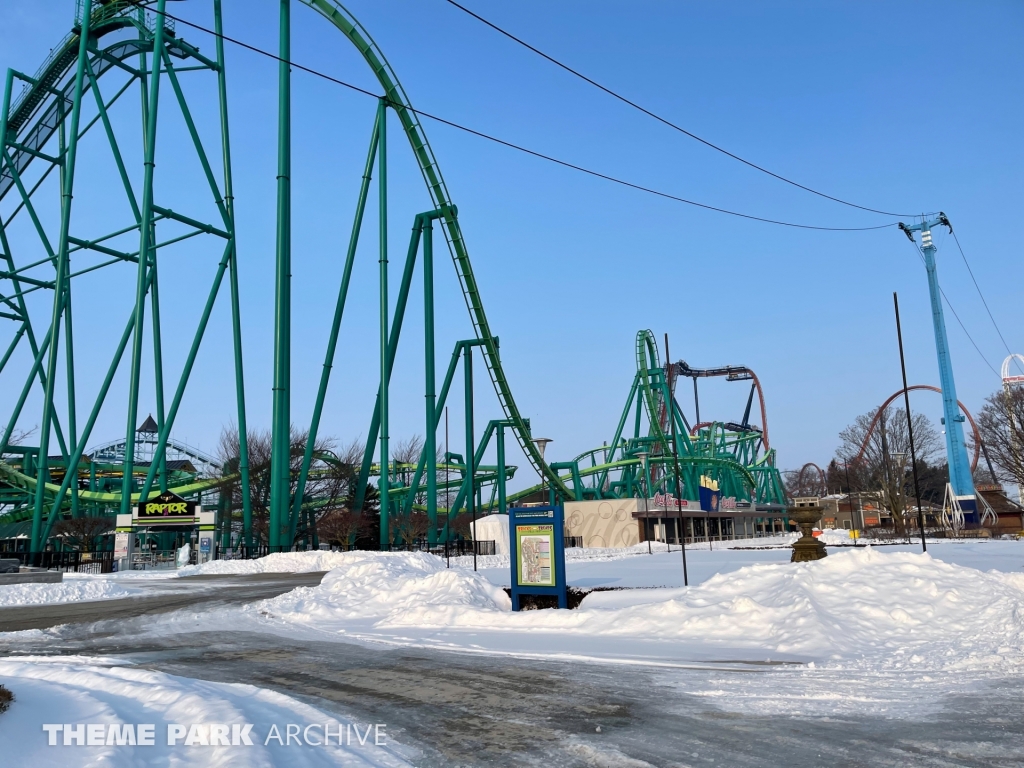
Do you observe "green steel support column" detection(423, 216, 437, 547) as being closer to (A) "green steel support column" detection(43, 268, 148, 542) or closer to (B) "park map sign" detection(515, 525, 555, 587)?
(A) "green steel support column" detection(43, 268, 148, 542)

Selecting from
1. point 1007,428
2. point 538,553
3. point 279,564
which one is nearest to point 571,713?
point 538,553

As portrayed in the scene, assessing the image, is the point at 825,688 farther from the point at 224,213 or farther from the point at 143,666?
the point at 224,213

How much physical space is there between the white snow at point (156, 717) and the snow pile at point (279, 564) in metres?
19.5

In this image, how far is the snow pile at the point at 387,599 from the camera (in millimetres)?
11953

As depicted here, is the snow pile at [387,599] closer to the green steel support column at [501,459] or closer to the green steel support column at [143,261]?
the green steel support column at [143,261]

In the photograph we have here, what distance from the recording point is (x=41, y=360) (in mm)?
34500

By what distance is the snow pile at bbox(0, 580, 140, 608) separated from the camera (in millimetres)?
16875

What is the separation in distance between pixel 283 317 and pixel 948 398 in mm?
43662

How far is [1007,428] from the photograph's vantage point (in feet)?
129

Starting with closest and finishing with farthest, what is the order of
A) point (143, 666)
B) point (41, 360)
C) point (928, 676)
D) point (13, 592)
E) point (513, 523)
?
point (928, 676), point (143, 666), point (513, 523), point (13, 592), point (41, 360)

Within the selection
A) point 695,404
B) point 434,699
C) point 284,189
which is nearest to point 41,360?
point 284,189

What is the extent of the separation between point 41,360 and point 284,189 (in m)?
15.6

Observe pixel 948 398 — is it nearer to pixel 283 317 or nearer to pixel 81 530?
pixel 283 317

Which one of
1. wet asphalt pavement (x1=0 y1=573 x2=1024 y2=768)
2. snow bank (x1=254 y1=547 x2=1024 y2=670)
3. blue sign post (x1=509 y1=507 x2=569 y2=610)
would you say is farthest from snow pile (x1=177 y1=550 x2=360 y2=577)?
wet asphalt pavement (x1=0 y1=573 x2=1024 y2=768)
